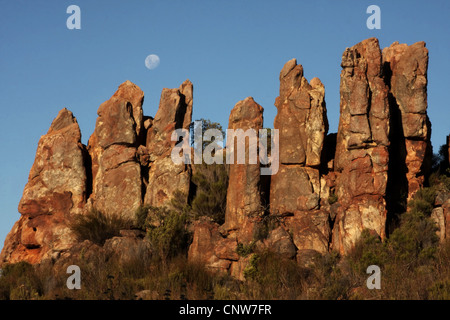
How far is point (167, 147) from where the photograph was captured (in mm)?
34969

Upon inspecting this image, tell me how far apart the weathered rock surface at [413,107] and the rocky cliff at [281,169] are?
48 mm

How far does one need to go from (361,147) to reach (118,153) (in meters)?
11.6

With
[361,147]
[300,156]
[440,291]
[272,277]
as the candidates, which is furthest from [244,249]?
[440,291]

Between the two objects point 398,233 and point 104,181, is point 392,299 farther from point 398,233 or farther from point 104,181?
point 104,181

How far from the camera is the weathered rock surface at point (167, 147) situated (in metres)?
33.8

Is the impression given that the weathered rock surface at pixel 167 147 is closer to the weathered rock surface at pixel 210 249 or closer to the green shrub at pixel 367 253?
the weathered rock surface at pixel 210 249

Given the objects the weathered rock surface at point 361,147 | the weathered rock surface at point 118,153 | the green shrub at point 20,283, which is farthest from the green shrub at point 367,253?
the green shrub at point 20,283

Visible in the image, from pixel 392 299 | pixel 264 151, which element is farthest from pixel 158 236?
pixel 392 299

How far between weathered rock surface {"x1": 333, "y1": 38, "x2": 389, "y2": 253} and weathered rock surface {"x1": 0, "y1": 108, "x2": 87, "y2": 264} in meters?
12.4

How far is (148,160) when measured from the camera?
116 ft

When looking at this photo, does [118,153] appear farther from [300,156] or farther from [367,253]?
[367,253]

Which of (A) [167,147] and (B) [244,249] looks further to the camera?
(A) [167,147]

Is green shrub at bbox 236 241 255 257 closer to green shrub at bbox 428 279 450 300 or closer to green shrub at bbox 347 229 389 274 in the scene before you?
green shrub at bbox 347 229 389 274

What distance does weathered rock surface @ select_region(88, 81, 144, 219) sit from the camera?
3394cm
